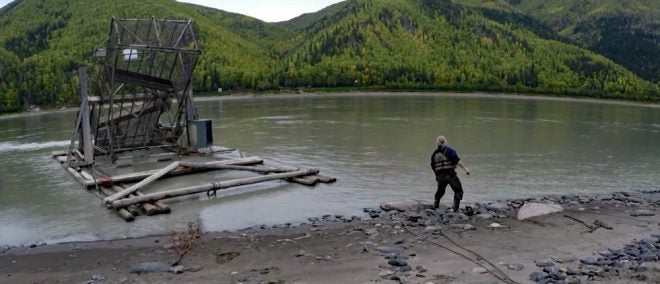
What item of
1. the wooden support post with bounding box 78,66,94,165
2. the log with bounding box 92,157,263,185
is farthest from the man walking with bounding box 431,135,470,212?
the wooden support post with bounding box 78,66,94,165

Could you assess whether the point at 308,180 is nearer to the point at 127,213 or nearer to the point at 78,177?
the point at 127,213

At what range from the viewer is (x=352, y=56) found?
15325cm

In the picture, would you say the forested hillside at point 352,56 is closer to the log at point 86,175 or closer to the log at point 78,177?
the log at point 78,177

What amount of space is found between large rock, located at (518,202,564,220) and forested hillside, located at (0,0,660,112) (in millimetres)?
85136

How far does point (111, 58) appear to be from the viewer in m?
24.0

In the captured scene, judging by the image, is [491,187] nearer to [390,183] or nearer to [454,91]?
[390,183]

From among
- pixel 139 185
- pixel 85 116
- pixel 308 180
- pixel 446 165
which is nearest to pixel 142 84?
pixel 85 116

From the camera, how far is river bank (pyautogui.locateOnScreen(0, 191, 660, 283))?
10250mm

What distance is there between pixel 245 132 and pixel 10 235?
1043 inches

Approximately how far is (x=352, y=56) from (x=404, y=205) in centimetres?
13912

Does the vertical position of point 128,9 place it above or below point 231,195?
above

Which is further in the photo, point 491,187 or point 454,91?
point 454,91

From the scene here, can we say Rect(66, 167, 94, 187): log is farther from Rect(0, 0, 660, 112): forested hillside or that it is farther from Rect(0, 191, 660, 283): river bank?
Rect(0, 0, 660, 112): forested hillside

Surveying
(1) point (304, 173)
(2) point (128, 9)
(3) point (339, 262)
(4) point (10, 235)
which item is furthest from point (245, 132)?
(2) point (128, 9)
